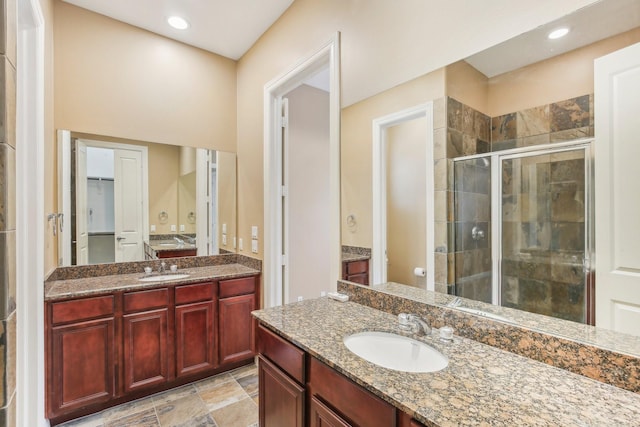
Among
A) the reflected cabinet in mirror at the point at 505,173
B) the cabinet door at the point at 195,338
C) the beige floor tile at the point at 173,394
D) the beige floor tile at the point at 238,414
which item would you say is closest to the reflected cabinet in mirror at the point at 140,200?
the cabinet door at the point at 195,338

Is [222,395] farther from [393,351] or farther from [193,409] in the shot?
[393,351]

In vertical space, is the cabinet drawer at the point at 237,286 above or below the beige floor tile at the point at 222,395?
above

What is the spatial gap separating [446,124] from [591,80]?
1.62ft

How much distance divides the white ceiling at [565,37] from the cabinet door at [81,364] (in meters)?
2.69

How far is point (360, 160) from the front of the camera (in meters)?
1.76

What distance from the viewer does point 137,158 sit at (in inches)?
105

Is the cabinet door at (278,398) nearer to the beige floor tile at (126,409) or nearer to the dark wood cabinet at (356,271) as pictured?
the dark wood cabinet at (356,271)

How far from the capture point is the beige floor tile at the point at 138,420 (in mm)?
1958

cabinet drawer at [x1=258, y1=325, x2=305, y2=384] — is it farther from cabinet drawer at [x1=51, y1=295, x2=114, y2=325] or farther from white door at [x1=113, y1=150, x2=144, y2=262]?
white door at [x1=113, y1=150, x2=144, y2=262]

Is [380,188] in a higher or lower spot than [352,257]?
higher

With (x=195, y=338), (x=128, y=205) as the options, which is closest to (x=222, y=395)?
(x=195, y=338)

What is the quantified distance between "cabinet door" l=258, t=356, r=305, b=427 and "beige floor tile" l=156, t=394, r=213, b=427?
33.0 inches

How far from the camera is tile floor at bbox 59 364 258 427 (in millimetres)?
1982

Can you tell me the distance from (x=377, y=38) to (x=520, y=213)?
1.19 m
